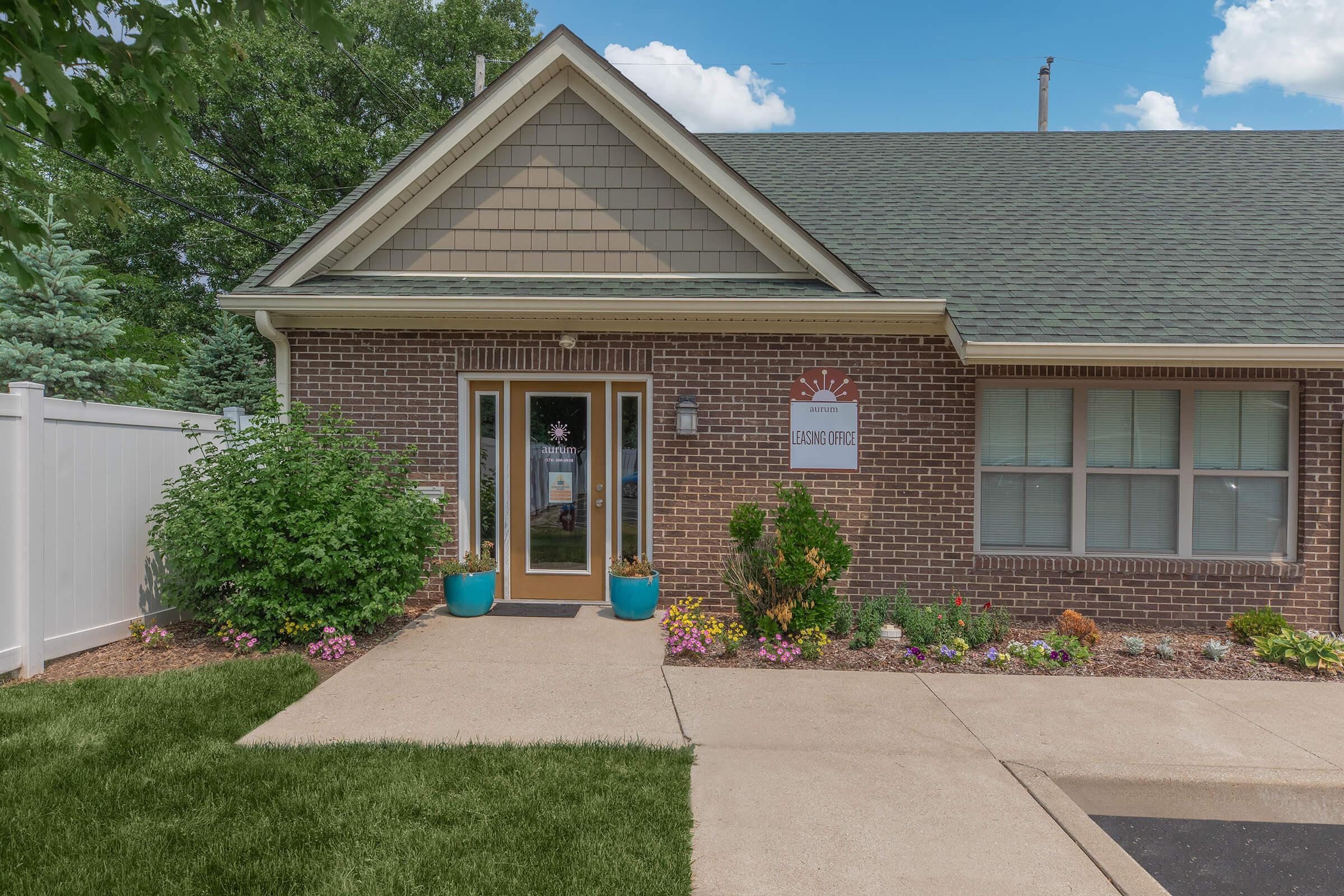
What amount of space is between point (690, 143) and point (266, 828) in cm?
659

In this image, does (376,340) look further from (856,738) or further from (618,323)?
(856,738)

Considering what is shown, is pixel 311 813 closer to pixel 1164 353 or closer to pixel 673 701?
pixel 673 701

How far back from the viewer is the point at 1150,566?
7.53 metres

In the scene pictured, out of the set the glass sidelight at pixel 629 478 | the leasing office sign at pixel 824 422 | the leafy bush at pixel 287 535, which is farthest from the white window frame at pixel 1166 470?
the leafy bush at pixel 287 535

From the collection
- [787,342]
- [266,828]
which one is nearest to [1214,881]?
[266,828]

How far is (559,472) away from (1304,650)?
664 cm

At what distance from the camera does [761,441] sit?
307 inches

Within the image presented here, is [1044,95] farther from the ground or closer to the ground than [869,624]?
farther from the ground

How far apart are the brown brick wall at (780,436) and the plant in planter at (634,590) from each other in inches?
14.2

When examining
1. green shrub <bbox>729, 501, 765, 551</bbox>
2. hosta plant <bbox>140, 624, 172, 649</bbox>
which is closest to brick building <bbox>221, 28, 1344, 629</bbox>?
green shrub <bbox>729, 501, 765, 551</bbox>

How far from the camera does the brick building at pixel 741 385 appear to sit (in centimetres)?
754

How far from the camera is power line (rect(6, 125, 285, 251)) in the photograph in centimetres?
346

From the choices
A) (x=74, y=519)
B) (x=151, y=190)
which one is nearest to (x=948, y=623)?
(x=74, y=519)

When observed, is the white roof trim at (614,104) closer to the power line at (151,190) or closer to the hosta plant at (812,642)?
the power line at (151,190)
